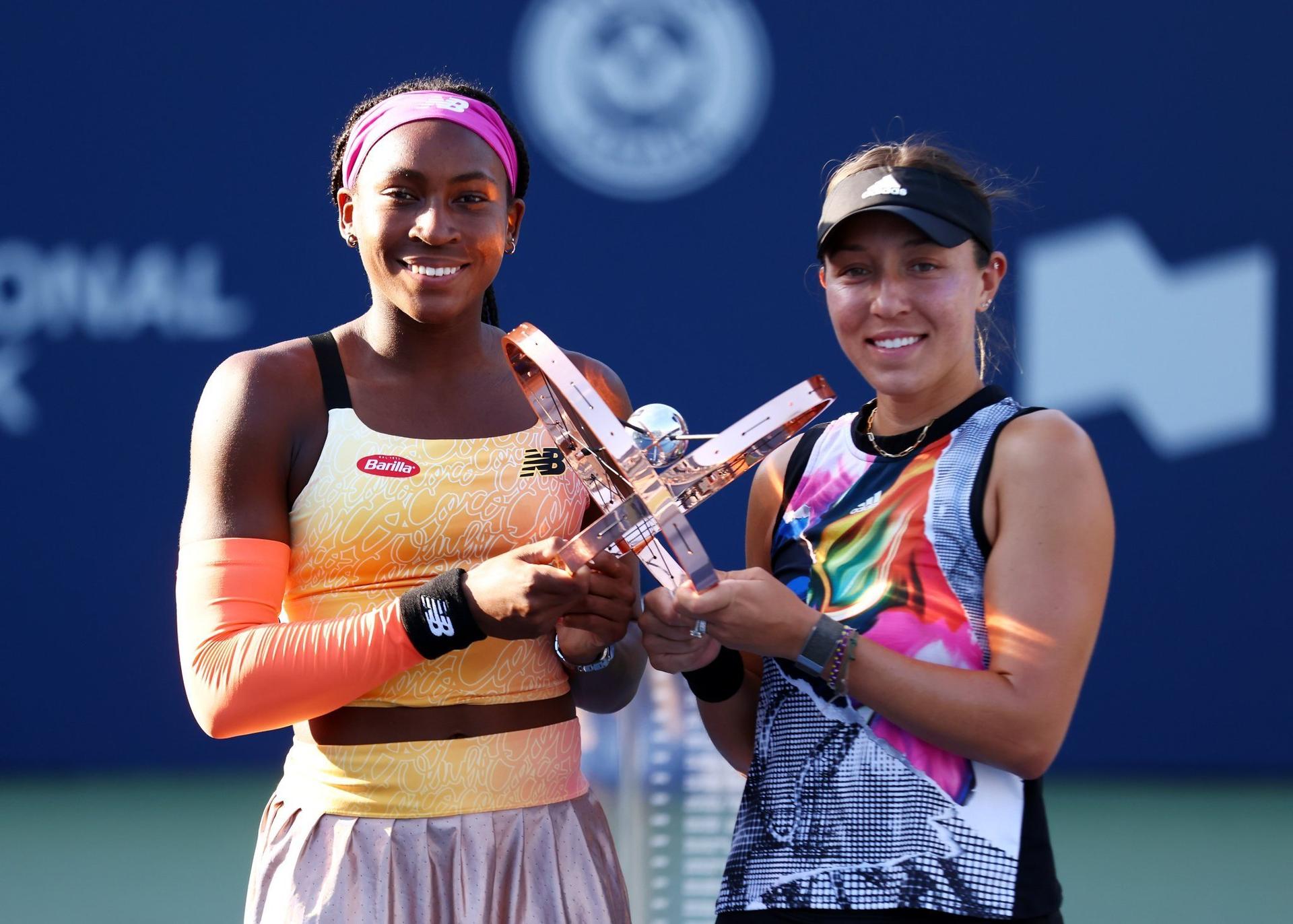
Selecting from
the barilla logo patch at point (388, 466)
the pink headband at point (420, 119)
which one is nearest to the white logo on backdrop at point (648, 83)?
the pink headband at point (420, 119)

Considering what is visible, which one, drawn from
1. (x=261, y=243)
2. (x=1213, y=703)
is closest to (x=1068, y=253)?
(x=1213, y=703)

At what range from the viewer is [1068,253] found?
17.6 ft

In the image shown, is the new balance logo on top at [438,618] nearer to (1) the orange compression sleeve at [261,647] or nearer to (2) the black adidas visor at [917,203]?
(1) the orange compression sleeve at [261,647]

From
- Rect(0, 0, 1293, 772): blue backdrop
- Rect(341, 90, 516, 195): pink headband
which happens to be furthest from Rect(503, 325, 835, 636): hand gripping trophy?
Rect(0, 0, 1293, 772): blue backdrop

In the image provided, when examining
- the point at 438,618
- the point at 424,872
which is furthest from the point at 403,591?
the point at 424,872

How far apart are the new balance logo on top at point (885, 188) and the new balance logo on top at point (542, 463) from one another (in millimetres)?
518

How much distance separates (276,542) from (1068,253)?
4300 mm

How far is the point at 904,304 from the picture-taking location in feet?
5.57

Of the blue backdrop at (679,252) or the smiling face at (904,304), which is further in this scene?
the blue backdrop at (679,252)

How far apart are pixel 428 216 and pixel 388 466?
12.8 inches

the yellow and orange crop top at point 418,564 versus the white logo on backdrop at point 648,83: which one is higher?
the white logo on backdrop at point 648,83

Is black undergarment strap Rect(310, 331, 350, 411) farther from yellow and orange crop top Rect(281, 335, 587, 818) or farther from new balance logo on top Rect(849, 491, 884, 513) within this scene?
new balance logo on top Rect(849, 491, 884, 513)

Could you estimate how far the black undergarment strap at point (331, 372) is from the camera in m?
1.81

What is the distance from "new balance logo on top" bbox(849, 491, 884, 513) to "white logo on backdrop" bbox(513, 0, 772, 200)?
3.90 metres
